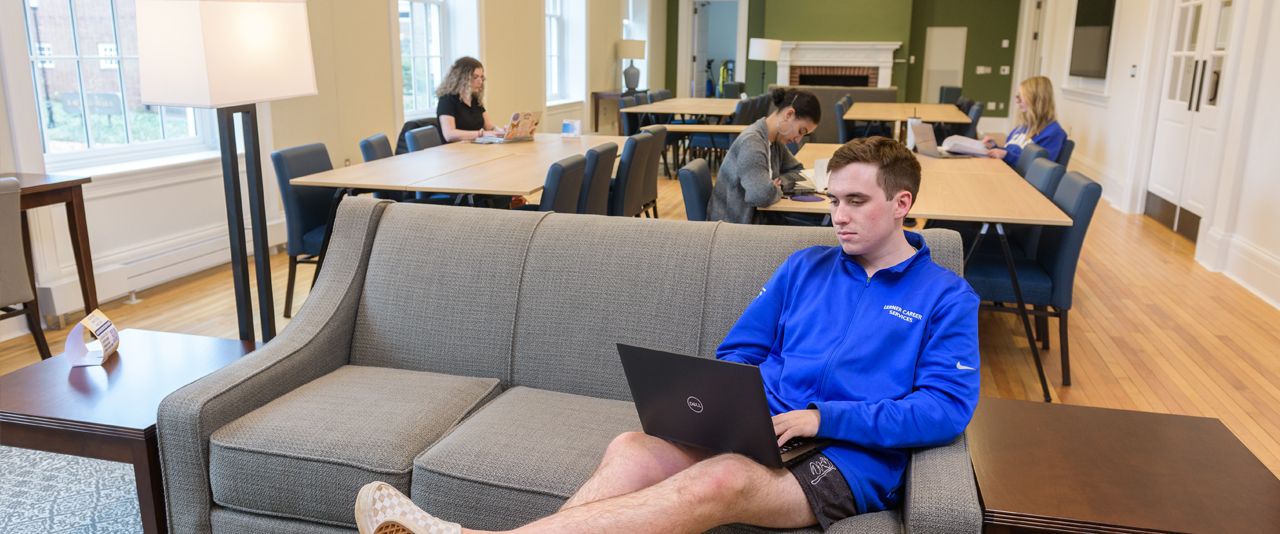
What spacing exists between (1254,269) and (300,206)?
5.05 metres

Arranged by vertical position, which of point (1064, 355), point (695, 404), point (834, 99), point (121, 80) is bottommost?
point (1064, 355)

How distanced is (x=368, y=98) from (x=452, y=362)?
4449mm

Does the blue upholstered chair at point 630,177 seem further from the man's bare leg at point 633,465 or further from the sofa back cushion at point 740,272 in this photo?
the man's bare leg at point 633,465

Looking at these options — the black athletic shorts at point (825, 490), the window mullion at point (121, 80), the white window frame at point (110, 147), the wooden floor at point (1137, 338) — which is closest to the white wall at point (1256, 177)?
the wooden floor at point (1137, 338)

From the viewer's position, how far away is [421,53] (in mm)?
7355

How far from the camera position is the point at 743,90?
1317 cm

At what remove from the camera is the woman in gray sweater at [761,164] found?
3.40 metres

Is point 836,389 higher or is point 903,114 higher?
point 903,114

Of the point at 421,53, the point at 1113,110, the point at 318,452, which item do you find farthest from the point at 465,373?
the point at 1113,110

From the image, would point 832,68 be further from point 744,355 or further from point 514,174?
point 744,355

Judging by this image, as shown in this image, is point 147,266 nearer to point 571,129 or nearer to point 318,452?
point 571,129

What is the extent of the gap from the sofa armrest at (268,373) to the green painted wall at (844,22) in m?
12.2

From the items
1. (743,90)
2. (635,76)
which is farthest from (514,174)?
(743,90)

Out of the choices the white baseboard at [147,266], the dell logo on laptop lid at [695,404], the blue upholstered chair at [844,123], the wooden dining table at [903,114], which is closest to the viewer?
the dell logo on laptop lid at [695,404]
